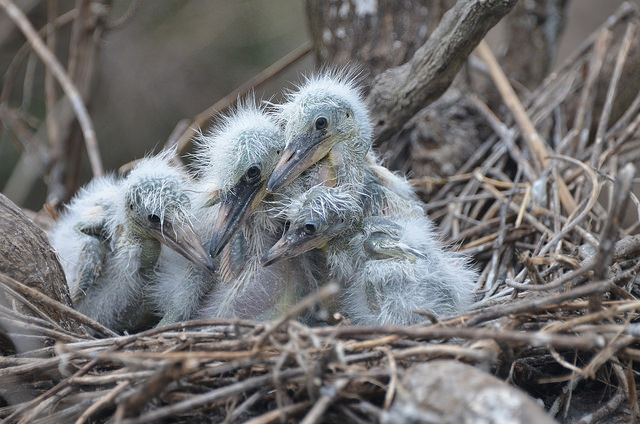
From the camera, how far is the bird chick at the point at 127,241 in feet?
5.06

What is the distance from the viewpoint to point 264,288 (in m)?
1.55

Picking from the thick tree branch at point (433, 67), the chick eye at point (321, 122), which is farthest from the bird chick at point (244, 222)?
the thick tree branch at point (433, 67)

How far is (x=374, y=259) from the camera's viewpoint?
1.47m

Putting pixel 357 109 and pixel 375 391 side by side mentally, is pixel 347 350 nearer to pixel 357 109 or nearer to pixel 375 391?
pixel 375 391

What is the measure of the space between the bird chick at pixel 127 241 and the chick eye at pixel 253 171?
19 cm

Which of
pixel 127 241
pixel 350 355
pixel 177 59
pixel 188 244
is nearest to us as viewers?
pixel 350 355

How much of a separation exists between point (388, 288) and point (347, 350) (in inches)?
13.1

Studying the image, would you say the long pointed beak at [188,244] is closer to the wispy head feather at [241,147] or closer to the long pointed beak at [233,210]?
the long pointed beak at [233,210]

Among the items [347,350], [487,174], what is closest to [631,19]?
[487,174]

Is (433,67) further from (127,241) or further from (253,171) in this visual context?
(127,241)

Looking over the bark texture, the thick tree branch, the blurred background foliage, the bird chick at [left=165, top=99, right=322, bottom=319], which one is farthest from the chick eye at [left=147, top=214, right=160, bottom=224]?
the blurred background foliage

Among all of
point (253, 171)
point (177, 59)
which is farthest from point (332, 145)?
point (177, 59)

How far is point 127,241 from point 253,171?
1.39ft

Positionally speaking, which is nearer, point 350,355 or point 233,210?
point 350,355
